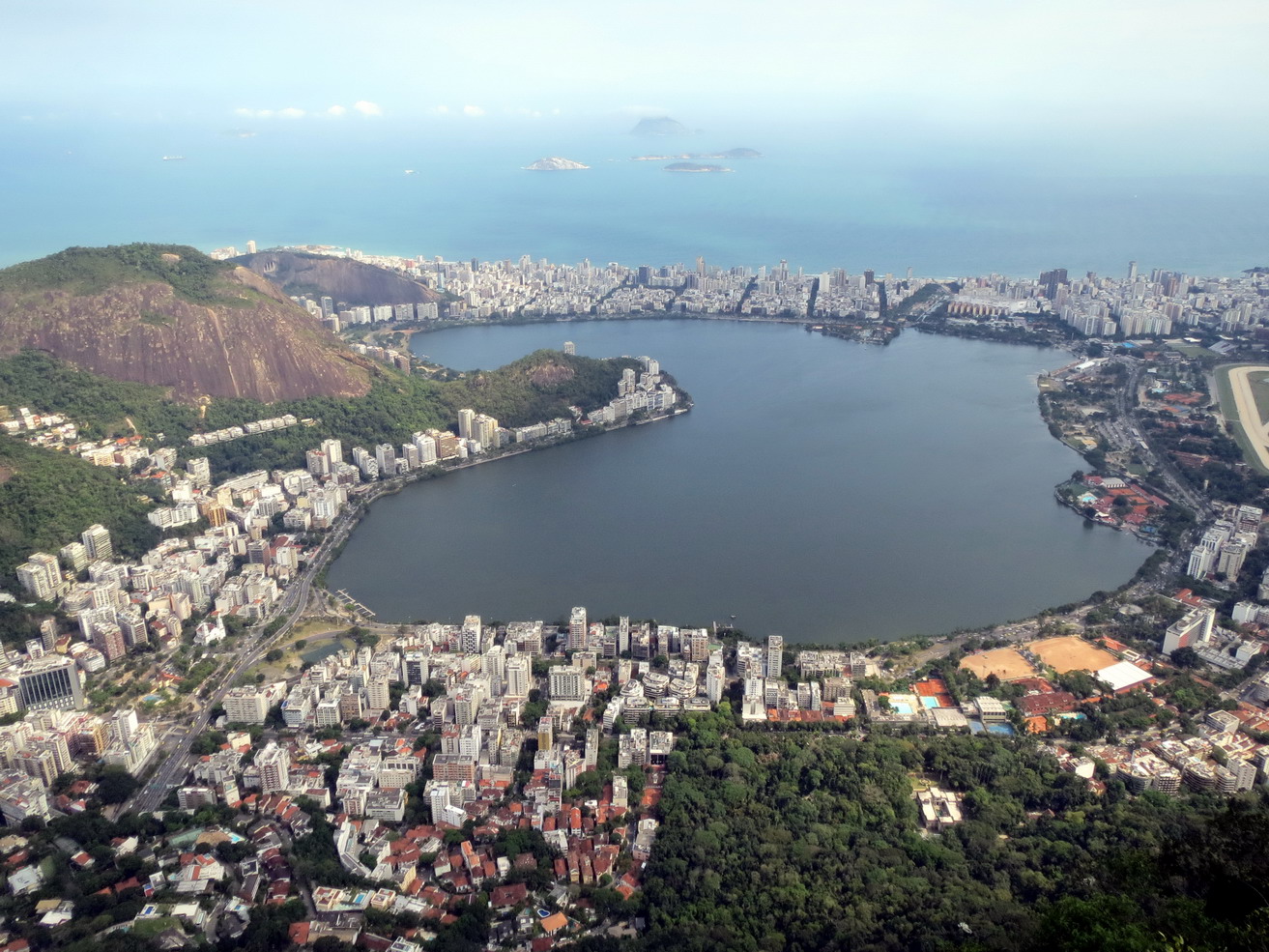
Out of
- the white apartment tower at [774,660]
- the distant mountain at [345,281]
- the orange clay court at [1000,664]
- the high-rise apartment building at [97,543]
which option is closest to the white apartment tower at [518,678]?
the white apartment tower at [774,660]

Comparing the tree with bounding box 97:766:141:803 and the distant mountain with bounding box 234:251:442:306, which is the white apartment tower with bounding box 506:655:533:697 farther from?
the distant mountain with bounding box 234:251:442:306

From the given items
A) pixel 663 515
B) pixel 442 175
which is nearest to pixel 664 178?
pixel 442 175

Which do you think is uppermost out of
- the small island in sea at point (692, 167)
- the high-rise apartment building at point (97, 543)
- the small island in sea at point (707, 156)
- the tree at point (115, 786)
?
the small island in sea at point (707, 156)

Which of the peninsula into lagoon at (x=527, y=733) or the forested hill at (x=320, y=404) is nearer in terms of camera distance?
the peninsula into lagoon at (x=527, y=733)

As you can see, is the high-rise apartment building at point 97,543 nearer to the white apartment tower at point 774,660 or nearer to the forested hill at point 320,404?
the forested hill at point 320,404

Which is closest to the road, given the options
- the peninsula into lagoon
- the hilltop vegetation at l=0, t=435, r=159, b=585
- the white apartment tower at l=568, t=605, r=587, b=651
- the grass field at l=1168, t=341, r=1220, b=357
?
the peninsula into lagoon

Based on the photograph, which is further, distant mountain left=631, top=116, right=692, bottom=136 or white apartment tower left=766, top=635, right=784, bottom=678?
distant mountain left=631, top=116, right=692, bottom=136
